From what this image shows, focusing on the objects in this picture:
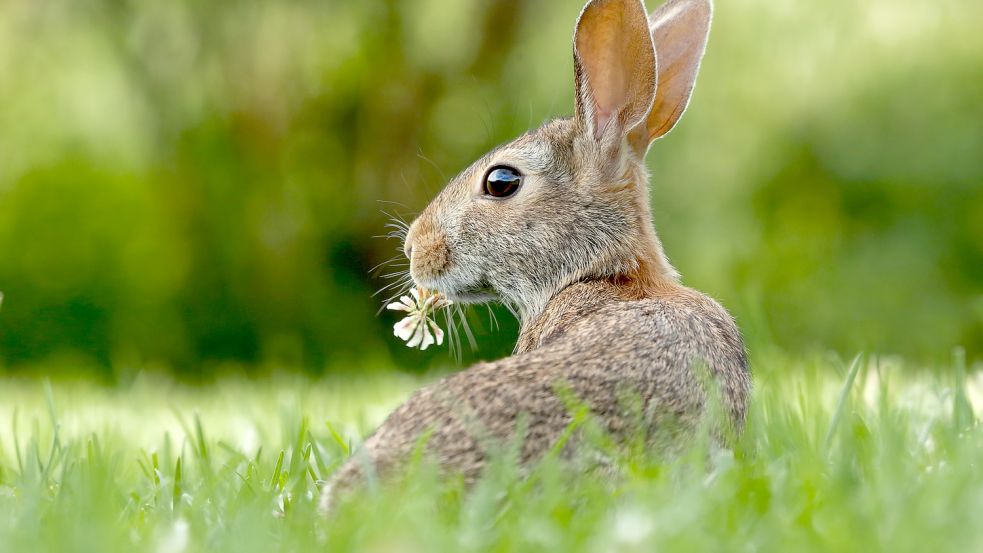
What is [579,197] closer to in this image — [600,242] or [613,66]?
[600,242]

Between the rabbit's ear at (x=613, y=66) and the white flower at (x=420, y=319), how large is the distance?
73 cm

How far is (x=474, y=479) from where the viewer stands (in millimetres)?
2258

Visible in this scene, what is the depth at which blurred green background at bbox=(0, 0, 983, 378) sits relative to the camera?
9.75 meters

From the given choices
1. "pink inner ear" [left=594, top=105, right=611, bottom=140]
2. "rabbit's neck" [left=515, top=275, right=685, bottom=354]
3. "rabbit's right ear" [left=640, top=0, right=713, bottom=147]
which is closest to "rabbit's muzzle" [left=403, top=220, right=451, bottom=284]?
"rabbit's neck" [left=515, top=275, right=685, bottom=354]

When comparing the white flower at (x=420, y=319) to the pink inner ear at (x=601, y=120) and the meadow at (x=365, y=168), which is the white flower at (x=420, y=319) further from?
the meadow at (x=365, y=168)

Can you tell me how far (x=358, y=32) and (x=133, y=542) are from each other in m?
9.60

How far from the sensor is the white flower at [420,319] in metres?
3.54

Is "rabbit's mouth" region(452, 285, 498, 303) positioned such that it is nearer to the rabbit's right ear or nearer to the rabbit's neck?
the rabbit's neck

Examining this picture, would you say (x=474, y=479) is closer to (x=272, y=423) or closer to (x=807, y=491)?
(x=807, y=491)

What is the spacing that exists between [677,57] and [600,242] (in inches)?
29.0

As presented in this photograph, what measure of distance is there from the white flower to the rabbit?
0.08 meters

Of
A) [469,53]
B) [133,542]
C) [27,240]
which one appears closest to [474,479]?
[133,542]

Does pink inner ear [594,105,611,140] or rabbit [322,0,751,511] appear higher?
pink inner ear [594,105,611,140]

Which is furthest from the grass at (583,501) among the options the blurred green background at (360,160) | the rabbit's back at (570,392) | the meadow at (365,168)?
the blurred green background at (360,160)
